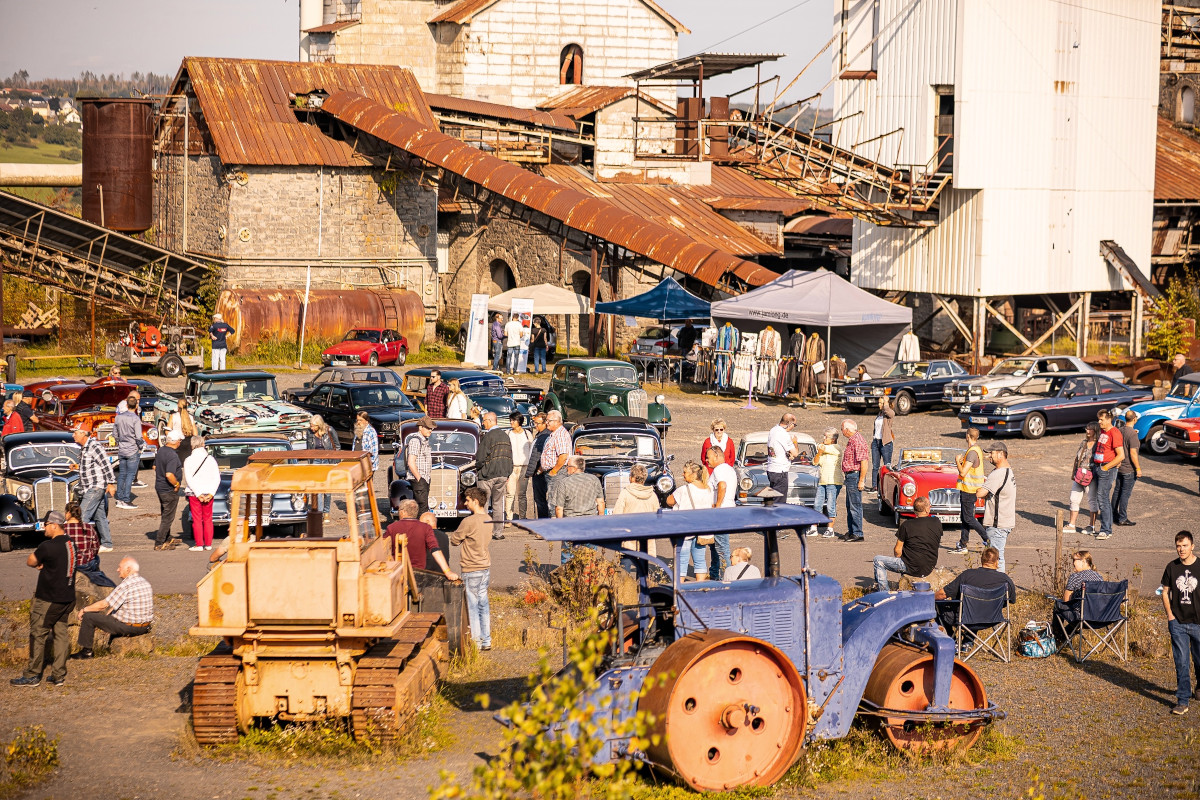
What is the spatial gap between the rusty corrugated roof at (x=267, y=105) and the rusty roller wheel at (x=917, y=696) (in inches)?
1238

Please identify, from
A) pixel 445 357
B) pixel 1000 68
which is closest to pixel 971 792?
pixel 1000 68

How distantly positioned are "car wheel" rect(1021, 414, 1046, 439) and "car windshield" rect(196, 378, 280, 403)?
14.9 m

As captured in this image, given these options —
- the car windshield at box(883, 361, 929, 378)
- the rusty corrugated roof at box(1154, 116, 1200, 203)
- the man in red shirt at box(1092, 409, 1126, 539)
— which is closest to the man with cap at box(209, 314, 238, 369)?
the car windshield at box(883, 361, 929, 378)

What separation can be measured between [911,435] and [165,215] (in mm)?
26001

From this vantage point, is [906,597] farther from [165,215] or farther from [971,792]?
[165,215]

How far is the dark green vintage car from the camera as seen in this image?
24406 millimetres

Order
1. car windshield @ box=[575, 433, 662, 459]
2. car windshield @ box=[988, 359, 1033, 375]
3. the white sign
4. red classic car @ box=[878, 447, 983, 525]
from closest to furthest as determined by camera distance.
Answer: red classic car @ box=[878, 447, 983, 525] < car windshield @ box=[575, 433, 662, 459] < car windshield @ box=[988, 359, 1033, 375] < the white sign

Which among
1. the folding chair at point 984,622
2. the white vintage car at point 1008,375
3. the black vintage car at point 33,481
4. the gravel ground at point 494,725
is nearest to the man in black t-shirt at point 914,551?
the folding chair at point 984,622

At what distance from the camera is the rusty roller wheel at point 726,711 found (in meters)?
8.48

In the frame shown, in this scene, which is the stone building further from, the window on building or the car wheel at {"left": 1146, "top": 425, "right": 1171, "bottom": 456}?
the car wheel at {"left": 1146, "top": 425, "right": 1171, "bottom": 456}

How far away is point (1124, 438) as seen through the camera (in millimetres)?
17531

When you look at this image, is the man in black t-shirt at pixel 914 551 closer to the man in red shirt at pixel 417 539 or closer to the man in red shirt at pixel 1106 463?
the man in red shirt at pixel 417 539

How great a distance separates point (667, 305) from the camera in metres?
32.5

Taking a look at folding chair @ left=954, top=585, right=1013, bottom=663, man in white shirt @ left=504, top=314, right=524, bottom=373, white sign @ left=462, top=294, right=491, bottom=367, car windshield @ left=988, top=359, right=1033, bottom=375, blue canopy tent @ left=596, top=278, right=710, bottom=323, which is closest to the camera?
folding chair @ left=954, top=585, right=1013, bottom=663
